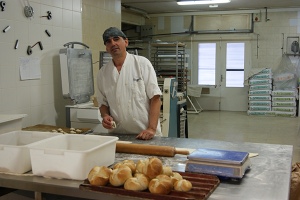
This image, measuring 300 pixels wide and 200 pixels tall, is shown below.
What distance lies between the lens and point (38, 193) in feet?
5.44

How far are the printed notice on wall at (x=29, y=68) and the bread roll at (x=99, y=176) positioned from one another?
8.24 feet

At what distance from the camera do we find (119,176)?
4.92ft

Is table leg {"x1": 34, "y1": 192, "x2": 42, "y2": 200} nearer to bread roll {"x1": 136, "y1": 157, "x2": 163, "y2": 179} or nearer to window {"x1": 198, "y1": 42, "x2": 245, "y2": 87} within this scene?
bread roll {"x1": 136, "y1": 157, "x2": 163, "y2": 179}

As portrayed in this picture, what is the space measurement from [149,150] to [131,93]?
29.6 inches

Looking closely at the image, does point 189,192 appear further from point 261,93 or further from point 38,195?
point 261,93

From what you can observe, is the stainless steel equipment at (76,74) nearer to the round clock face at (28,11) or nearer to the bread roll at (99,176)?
the round clock face at (28,11)

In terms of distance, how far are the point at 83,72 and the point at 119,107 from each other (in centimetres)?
173

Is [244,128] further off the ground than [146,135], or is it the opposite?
[146,135]

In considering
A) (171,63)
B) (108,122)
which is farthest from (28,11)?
(171,63)

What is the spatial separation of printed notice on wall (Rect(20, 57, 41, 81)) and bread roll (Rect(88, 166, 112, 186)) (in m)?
2.51

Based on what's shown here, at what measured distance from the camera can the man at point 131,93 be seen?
8.86ft

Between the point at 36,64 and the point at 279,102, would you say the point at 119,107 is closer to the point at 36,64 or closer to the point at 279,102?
the point at 36,64

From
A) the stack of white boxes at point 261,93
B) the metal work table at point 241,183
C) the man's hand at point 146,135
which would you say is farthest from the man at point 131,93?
the stack of white boxes at point 261,93

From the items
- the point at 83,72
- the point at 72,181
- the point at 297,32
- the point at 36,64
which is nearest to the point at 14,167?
the point at 72,181
